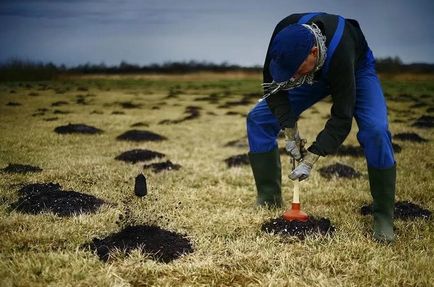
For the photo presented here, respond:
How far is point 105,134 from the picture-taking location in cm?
1344

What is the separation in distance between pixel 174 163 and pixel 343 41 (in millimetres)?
5608

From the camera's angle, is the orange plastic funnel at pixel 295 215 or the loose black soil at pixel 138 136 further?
the loose black soil at pixel 138 136

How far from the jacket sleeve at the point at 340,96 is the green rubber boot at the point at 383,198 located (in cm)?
74

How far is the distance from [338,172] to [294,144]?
3748mm

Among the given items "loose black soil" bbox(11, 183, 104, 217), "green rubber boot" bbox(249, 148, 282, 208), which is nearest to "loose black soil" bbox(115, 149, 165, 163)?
"loose black soil" bbox(11, 183, 104, 217)

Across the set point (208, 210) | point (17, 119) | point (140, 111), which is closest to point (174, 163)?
point (208, 210)

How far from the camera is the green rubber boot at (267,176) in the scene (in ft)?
18.5

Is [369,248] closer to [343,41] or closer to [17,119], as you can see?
[343,41]

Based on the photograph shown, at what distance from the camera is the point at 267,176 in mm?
5680

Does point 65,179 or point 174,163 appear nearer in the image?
point 65,179

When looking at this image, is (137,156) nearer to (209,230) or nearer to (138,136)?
(138,136)

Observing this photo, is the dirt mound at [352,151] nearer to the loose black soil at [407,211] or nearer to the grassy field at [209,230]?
the grassy field at [209,230]

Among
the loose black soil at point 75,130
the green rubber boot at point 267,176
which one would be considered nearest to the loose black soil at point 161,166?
the green rubber boot at point 267,176

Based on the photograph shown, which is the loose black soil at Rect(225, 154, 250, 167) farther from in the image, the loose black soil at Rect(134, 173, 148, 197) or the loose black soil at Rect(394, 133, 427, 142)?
the loose black soil at Rect(394, 133, 427, 142)
